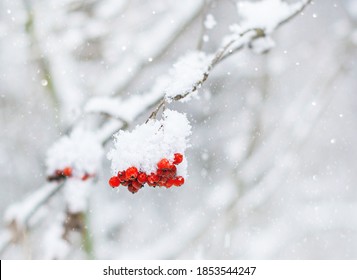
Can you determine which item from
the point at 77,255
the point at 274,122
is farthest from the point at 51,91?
the point at 274,122

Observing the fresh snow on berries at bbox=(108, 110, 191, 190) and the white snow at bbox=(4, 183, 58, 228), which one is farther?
the white snow at bbox=(4, 183, 58, 228)

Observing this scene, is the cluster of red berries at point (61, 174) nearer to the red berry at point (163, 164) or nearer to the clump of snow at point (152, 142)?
the clump of snow at point (152, 142)

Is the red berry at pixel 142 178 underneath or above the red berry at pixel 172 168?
underneath

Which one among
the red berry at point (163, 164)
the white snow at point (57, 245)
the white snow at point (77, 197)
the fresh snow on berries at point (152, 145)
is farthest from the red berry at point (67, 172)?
the white snow at point (57, 245)

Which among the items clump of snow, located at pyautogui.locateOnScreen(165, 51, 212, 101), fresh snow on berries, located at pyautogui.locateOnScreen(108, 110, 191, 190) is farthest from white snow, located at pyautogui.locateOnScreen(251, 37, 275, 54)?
fresh snow on berries, located at pyautogui.locateOnScreen(108, 110, 191, 190)

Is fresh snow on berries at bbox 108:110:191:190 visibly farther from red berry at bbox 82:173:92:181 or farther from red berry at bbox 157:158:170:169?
red berry at bbox 82:173:92:181

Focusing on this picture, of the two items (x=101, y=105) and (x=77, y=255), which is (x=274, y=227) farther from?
(x=101, y=105)

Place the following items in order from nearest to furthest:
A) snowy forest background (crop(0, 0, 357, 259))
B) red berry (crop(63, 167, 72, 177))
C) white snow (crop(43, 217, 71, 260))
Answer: red berry (crop(63, 167, 72, 177)) < snowy forest background (crop(0, 0, 357, 259)) < white snow (crop(43, 217, 71, 260))
